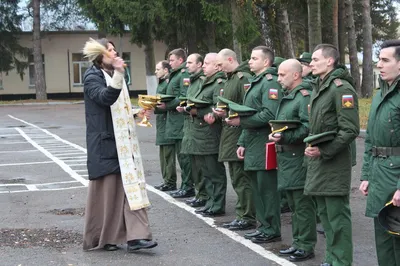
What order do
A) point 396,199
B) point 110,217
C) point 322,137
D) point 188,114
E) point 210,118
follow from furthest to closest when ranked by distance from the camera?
point 188,114 < point 210,118 < point 110,217 < point 322,137 < point 396,199

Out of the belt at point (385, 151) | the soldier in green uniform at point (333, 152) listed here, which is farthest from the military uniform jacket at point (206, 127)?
the belt at point (385, 151)

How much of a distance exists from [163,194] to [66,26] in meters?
41.2

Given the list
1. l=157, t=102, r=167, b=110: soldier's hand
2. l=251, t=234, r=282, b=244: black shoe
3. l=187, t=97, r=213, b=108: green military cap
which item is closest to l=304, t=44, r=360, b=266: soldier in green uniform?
l=251, t=234, r=282, b=244: black shoe

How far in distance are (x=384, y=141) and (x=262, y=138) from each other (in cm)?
238

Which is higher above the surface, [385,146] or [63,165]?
[385,146]

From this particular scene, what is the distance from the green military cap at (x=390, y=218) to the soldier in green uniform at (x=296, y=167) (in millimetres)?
1574

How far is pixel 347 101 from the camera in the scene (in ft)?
19.2

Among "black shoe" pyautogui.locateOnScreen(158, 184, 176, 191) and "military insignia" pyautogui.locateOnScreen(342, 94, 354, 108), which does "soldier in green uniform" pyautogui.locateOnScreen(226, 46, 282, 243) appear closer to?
"military insignia" pyautogui.locateOnScreen(342, 94, 354, 108)

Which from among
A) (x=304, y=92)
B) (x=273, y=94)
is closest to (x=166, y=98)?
(x=273, y=94)

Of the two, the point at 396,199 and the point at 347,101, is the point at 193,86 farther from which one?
the point at 396,199

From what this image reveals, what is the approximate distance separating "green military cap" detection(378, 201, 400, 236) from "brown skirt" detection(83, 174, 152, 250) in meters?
2.71

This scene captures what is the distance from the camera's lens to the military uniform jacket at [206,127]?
28.8 feet

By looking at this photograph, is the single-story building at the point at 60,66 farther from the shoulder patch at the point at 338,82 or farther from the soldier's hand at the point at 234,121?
the shoulder patch at the point at 338,82

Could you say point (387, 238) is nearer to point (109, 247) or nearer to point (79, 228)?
point (109, 247)
